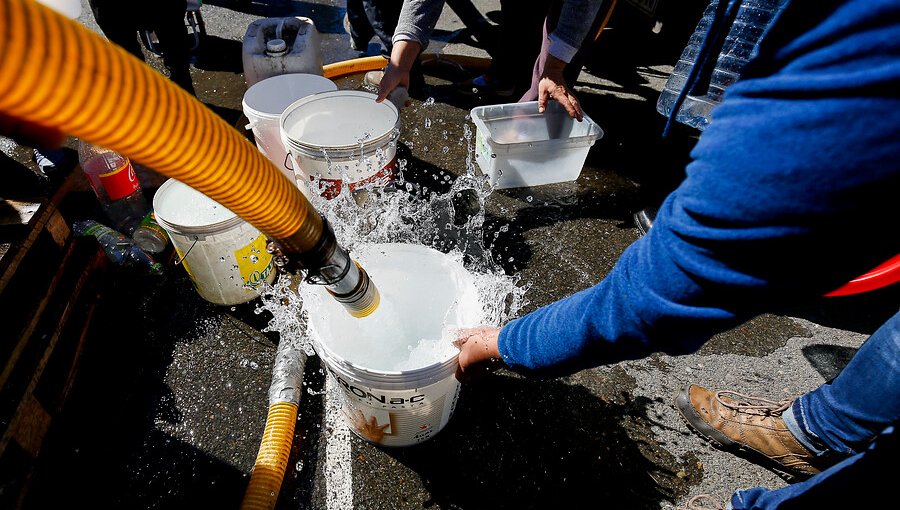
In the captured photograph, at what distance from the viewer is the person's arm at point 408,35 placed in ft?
8.91

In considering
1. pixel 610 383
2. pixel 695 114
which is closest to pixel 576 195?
pixel 695 114

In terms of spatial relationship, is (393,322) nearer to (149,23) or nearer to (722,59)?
(722,59)

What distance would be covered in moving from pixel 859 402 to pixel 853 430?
0.48 feet

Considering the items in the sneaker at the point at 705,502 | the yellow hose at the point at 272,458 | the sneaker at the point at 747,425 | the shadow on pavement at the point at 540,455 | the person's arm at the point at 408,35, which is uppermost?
the person's arm at the point at 408,35

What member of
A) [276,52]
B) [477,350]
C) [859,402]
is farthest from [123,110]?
[276,52]

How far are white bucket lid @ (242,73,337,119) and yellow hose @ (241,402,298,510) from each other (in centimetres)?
207

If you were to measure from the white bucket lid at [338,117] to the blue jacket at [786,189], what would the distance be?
2.05 meters

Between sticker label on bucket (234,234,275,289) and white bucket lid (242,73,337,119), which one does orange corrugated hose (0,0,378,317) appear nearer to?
sticker label on bucket (234,234,275,289)

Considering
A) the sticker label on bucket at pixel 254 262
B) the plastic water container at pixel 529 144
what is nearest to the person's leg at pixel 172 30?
the sticker label on bucket at pixel 254 262

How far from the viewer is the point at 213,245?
85.2 inches

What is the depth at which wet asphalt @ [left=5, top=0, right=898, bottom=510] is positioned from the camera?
193 cm

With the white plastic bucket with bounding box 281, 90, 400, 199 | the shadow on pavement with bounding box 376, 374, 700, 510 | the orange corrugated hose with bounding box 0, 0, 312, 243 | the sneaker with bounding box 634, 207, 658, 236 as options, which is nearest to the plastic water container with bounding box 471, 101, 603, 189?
the sneaker with bounding box 634, 207, 658, 236

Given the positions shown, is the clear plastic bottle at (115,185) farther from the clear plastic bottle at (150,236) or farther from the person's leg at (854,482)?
the person's leg at (854,482)

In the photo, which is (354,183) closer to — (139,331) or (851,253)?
(139,331)
